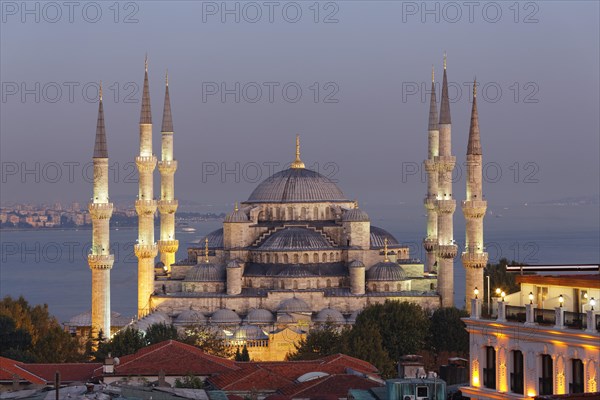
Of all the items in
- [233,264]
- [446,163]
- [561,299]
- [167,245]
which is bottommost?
[561,299]

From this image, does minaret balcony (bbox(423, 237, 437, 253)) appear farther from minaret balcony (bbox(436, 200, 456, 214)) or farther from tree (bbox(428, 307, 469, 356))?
tree (bbox(428, 307, 469, 356))

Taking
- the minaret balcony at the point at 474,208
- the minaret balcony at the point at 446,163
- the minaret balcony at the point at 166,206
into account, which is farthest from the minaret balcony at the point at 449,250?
the minaret balcony at the point at 166,206

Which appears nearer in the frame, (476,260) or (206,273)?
(476,260)

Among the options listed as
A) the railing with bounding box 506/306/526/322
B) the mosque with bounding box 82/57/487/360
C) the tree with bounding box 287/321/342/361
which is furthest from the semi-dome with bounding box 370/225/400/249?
the railing with bounding box 506/306/526/322

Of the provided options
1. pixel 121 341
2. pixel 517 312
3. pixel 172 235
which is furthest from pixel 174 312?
pixel 517 312

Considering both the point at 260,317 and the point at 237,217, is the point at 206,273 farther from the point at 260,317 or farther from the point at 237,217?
the point at 237,217

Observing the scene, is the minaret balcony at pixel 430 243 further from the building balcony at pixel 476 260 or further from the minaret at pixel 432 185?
the building balcony at pixel 476 260

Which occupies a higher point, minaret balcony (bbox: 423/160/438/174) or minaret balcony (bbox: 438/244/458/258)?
minaret balcony (bbox: 423/160/438/174)

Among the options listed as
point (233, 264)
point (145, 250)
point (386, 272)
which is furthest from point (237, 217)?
point (386, 272)
